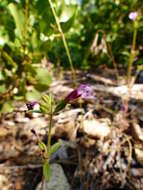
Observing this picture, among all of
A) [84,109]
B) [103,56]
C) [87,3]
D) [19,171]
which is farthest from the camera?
[87,3]

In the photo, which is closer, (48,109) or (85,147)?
(48,109)

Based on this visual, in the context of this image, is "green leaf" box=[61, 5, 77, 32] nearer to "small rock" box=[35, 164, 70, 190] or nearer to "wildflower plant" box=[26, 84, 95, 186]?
"wildflower plant" box=[26, 84, 95, 186]

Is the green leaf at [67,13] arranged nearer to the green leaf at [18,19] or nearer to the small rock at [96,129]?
the green leaf at [18,19]

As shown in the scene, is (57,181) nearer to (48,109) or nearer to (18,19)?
(48,109)

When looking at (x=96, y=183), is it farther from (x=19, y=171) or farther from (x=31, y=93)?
(x=31, y=93)

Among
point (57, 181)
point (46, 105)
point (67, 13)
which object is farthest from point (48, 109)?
point (67, 13)

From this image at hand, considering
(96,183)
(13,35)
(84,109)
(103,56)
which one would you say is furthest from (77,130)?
(103,56)

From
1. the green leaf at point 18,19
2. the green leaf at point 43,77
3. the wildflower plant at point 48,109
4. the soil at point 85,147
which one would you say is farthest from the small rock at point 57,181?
the green leaf at point 18,19
